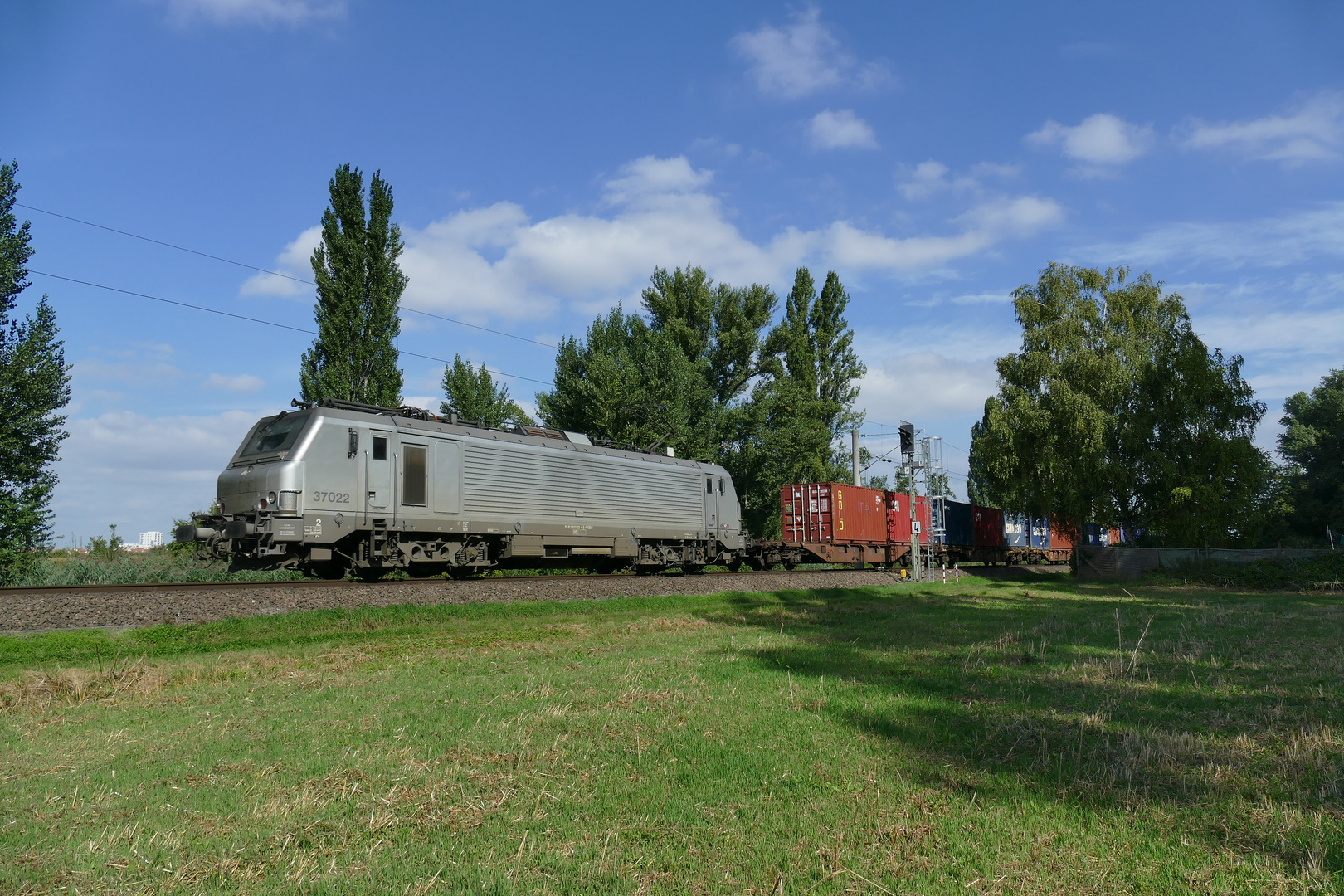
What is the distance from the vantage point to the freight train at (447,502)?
16.5 meters

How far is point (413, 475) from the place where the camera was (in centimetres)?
1859

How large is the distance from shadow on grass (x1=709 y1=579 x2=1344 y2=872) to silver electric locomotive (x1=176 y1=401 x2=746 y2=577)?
8812 mm

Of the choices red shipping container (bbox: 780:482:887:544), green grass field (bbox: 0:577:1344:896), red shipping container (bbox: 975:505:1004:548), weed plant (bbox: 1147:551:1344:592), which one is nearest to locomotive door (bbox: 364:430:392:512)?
green grass field (bbox: 0:577:1344:896)

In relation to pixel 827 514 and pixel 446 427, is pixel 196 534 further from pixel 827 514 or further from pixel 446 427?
pixel 827 514

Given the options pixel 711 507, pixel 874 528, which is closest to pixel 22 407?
pixel 711 507

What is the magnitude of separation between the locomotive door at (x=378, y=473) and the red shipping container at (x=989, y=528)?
115 feet

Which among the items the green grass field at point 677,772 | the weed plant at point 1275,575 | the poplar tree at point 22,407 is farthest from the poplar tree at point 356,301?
the weed plant at point 1275,575

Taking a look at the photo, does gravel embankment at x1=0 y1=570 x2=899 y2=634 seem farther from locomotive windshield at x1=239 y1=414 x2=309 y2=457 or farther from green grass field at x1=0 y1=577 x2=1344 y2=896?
locomotive windshield at x1=239 y1=414 x2=309 y2=457

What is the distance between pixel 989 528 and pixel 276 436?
1570 inches

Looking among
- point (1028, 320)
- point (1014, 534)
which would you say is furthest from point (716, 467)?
point (1014, 534)

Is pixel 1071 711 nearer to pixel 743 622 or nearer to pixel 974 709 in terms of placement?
pixel 974 709

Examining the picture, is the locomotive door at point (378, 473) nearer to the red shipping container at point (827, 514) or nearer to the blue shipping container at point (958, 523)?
the red shipping container at point (827, 514)

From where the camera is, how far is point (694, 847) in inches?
157

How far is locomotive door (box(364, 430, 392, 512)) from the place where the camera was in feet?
58.0
